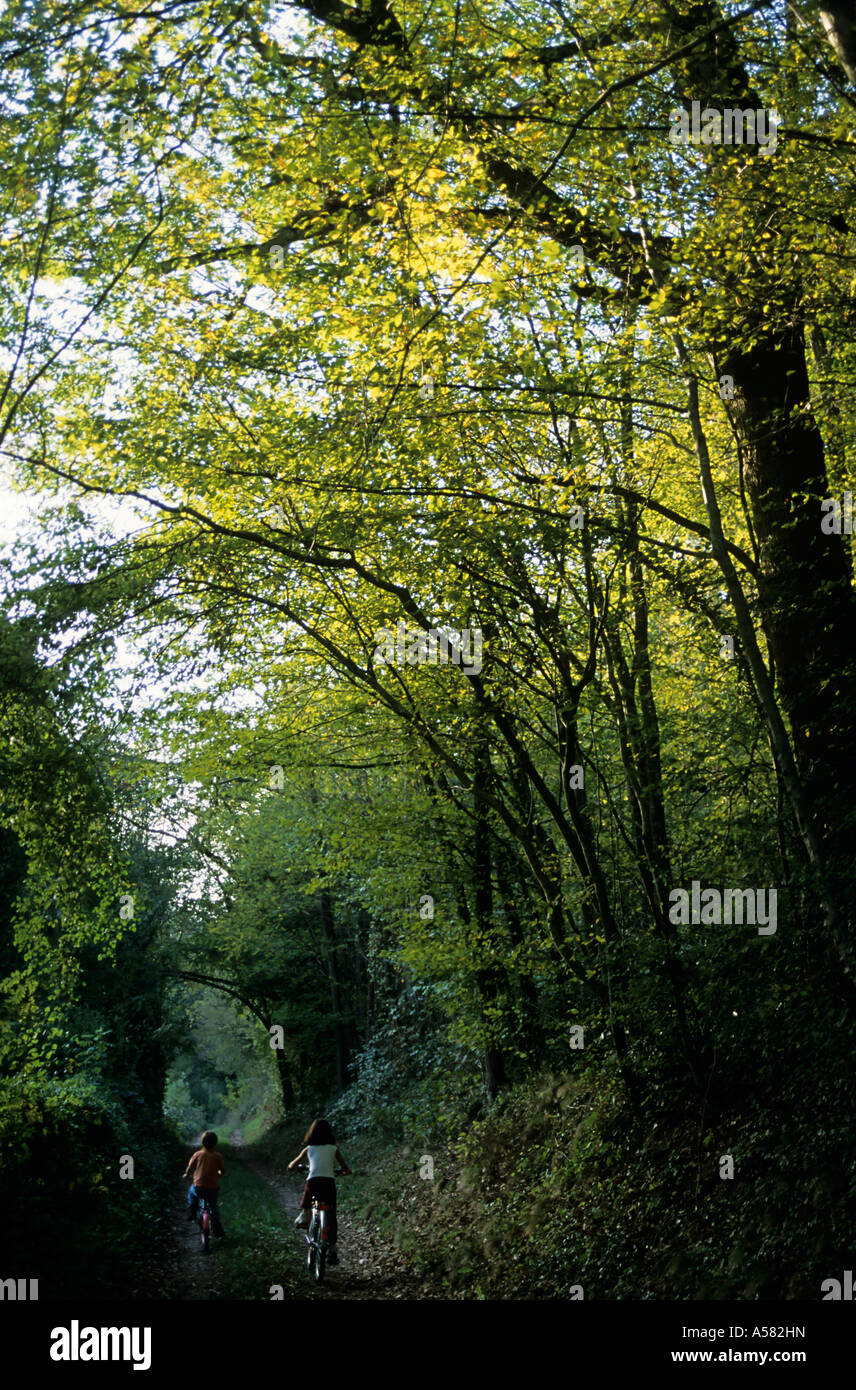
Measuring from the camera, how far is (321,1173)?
431 inches

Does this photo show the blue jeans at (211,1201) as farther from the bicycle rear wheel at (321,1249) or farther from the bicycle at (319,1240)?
the bicycle rear wheel at (321,1249)

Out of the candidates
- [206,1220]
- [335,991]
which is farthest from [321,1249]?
[335,991]

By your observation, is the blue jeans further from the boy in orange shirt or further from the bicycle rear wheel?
the bicycle rear wheel

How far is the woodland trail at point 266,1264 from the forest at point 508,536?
0.45ft

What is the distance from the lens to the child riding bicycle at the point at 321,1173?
427 inches

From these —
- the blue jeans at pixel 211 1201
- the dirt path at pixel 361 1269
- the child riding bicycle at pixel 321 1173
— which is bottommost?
the dirt path at pixel 361 1269

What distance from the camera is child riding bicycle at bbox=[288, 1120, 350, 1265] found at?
35.6 feet

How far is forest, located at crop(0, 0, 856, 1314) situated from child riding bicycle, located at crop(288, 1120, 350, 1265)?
845 mm

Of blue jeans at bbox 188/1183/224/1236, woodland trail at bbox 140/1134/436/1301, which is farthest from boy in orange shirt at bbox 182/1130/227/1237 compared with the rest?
woodland trail at bbox 140/1134/436/1301

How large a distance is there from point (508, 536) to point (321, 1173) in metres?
6.88

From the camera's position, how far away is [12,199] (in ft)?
20.0

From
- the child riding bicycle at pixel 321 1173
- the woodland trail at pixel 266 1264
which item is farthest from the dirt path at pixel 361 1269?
the child riding bicycle at pixel 321 1173

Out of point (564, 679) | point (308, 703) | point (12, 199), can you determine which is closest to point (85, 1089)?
point (308, 703)
